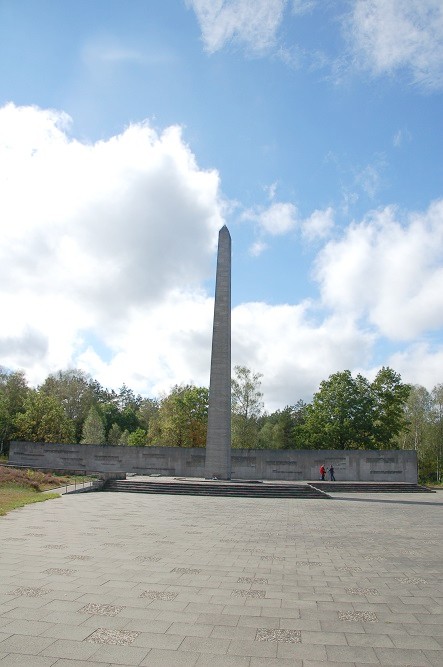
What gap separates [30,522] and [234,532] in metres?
5.36

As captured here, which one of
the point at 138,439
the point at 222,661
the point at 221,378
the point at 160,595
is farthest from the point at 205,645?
the point at 138,439

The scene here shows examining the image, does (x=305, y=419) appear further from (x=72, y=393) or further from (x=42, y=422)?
(x=72, y=393)

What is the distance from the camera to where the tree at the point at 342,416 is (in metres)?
43.3

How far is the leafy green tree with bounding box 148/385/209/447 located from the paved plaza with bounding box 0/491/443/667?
34.4 m

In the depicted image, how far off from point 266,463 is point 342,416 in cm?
1072

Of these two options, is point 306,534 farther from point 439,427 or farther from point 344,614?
point 439,427

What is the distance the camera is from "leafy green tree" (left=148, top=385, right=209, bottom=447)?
47969 millimetres

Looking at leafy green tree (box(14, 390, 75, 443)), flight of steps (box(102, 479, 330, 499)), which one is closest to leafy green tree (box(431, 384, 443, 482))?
flight of steps (box(102, 479, 330, 499))

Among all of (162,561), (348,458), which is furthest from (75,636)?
(348,458)

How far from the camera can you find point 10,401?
2238 inches

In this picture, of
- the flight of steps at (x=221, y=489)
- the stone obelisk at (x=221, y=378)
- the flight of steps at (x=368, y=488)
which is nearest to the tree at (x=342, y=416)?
the flight of steps at (x=368, y=488)

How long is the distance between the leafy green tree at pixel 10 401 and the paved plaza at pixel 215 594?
4314 cm

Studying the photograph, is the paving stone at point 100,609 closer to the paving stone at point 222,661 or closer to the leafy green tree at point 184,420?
the paving stone at point 222,661

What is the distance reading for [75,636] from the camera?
490 centimetres
